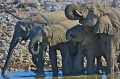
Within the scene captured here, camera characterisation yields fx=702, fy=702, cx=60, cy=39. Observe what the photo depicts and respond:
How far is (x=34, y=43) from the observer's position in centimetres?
1382

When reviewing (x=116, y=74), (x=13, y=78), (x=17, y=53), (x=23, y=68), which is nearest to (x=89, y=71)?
(x=116, y=74)

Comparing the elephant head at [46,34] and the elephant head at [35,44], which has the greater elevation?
the elephant head at [46,34]

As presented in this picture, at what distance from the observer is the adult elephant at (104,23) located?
13141 millimetres

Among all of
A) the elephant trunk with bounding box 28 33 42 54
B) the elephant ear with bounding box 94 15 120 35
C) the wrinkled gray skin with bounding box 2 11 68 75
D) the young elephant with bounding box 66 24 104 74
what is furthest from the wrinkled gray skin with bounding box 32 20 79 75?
the elephant ear with bounding box 94 15 120 35

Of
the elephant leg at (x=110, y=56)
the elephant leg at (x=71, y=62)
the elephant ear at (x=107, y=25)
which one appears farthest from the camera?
the elephant leg at (x=71, y=62)

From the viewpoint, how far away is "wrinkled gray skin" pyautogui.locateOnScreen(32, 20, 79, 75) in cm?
1397

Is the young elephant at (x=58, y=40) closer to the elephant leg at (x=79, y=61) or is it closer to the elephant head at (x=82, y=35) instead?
the elephant leg at (x=79, y=61)

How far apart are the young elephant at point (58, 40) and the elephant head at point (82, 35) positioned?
52 cm

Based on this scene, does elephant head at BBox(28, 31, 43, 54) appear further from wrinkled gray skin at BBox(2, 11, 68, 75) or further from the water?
wrinkled gray skin at BBox(2, 11, 68, 75)

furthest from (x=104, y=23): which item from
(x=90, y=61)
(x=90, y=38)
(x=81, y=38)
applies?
(x=90, y=61)

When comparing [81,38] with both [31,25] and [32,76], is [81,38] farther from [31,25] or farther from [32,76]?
[31,25]

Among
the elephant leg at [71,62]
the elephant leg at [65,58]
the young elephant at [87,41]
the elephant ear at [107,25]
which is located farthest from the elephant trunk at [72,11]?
the elephant leg at [71,62]

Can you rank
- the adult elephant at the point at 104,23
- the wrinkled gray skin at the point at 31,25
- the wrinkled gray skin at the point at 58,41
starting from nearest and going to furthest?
the adult elephant at the point at 104,23 → the wrinkled gray skin at the point at 58,41 → the wrinkled gray skin at the point at 31,25

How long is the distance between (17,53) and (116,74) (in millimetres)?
4811
